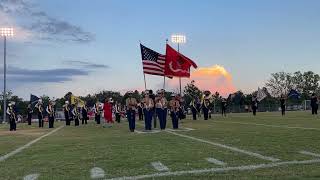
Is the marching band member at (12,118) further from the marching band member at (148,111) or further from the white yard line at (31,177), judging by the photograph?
the white yard line at (31,177)

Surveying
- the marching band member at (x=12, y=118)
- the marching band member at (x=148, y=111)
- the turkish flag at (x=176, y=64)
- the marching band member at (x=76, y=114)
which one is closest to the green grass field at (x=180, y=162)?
the marching band member at (x=148, y=111)

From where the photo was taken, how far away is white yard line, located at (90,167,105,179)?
35.6ft

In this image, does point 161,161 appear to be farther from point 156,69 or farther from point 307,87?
point 307,87

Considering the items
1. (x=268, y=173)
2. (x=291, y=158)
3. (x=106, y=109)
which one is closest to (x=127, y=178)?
(x=268, y=173)

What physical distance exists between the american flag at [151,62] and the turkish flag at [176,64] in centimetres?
43

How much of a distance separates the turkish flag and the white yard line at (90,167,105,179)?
2441 centimetres

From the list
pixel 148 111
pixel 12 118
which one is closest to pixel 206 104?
pixel 12 118

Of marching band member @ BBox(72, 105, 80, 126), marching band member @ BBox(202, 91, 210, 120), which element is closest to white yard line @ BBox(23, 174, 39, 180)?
marching band member @ BBox(202, 91, 210, 120)

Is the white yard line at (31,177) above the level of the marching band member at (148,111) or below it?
below

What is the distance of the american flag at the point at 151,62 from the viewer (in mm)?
35844

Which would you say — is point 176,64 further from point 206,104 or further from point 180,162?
point 180,162

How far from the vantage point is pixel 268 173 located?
1023 cm

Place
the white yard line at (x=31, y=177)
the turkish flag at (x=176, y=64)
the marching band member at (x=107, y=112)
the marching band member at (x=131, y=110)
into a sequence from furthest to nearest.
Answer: the marching band member at (x=107, y=112)
the turkish flag at (x=176, y=64)
the marching band member at (x=131, y=110)
the white yard line at (x=31, y=177)

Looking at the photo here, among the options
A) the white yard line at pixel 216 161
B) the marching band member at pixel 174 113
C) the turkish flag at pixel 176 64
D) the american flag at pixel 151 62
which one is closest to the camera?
the white yard line at pixel 216 161
